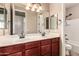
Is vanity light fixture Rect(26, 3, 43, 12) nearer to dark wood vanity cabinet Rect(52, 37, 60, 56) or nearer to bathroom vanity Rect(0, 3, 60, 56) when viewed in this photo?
bathroom vanity Rect(0, 3, 60, 56)

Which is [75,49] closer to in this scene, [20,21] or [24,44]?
[24,44]

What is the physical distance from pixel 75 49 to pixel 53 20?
2.58 ft

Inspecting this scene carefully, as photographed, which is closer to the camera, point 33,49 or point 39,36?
point 33,49

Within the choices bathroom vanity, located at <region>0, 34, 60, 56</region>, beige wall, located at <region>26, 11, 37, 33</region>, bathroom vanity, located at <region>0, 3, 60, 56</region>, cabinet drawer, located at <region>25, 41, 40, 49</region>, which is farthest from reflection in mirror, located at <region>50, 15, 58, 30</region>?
cabinet drawer, located at <region>25, 41, 40, 49</region>

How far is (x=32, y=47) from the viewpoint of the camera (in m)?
1.85

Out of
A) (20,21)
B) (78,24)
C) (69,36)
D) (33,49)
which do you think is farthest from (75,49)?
(20,21)

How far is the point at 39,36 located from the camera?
218 centimetres

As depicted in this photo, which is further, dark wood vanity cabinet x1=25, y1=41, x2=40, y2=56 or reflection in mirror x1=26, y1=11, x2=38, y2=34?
reflection in mirror x1=26, y1=11, x2=38, y2=34

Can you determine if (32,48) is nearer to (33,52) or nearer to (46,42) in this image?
(33,52)

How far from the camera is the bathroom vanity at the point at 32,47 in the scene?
4.74 ft

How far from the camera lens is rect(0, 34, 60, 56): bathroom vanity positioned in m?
1.45

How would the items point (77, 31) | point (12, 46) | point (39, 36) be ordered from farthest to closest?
1. point (39, 36)
2. point (77, 31)
3. point (12, 46)

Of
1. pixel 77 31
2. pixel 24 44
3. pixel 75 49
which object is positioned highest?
pixel 77 31

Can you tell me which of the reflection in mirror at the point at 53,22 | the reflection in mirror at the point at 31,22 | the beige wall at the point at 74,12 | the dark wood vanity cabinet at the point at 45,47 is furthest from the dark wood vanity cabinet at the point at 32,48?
the beige wall at the point at 74,12
